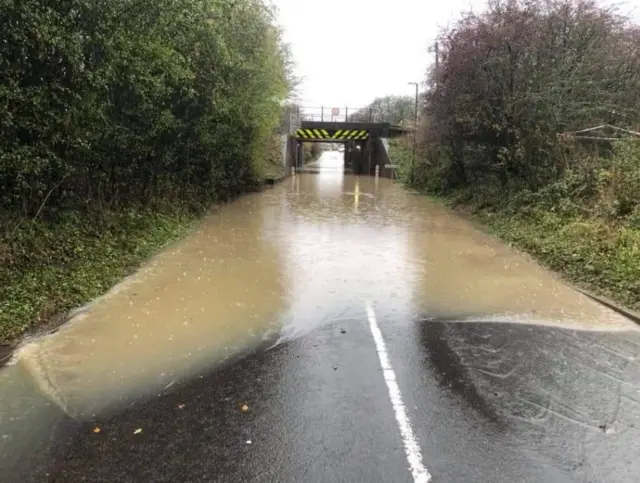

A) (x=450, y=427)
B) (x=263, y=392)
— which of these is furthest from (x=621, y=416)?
(x=263, y=392)

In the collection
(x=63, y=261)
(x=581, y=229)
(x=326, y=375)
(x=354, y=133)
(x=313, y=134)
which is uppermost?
(x=354, y=133)

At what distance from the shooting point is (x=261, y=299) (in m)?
8.21

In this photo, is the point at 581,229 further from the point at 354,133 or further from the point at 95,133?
the point at 354,133

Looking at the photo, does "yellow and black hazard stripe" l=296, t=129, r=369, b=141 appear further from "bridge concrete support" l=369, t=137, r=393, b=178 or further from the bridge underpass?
"bridge concrete support" l=369, t=137, r=393, b=178

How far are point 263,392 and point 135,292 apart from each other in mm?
4039

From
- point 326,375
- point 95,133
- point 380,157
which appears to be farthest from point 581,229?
point 380,157

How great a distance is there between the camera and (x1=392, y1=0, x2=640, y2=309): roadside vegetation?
1141 centimetres

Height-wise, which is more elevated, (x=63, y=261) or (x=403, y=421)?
(x=63, y=261)

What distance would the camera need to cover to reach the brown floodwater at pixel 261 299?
18.4 ft

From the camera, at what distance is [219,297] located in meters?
8.20

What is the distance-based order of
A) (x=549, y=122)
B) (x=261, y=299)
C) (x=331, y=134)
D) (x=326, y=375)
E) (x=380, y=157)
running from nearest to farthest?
(x=326, y=375) → (x=261, y=299) → (x=549, y=122) → (x=380, y=157) → (x=331, y=134)

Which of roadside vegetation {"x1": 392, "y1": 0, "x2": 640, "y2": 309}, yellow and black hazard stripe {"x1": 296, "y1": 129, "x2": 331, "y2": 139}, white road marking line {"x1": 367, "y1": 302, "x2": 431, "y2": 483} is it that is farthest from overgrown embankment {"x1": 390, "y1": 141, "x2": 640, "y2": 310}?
yellow and black hazard stripe {"x1": 296, "y1": 129, "x2": 331, "y2": 139}

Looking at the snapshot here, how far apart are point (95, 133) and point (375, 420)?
26.8 ft

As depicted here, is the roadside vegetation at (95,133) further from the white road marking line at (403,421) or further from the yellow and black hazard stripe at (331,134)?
the yellow and black hazard stripe at (331,134)
